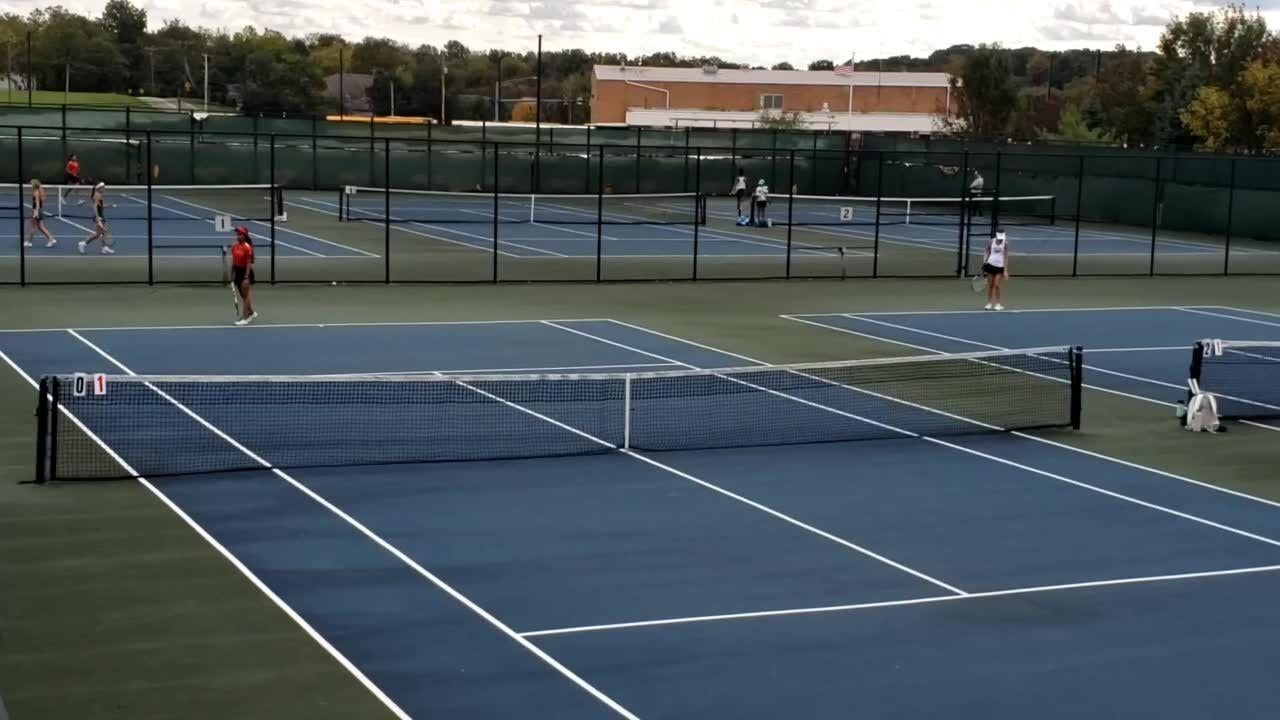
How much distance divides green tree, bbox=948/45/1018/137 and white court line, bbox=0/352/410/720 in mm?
77950

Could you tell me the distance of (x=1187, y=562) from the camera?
13719 mm

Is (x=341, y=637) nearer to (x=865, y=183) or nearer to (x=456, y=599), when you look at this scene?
(x=456, y=599)

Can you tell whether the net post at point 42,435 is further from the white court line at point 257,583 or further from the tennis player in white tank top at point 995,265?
the tennis player in white tank top at point 995,265

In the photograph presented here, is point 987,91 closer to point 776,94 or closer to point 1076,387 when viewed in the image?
point 776,94

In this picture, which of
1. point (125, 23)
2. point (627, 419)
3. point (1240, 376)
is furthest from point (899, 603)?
point (125, 23)

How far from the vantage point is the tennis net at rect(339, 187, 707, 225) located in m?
53.5

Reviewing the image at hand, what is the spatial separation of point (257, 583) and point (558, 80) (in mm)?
190375

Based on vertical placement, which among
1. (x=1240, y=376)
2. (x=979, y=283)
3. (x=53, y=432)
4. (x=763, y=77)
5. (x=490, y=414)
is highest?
(x=763, y=77)

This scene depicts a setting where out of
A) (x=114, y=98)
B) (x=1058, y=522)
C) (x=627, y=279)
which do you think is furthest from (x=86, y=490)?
(x=114, y=98)

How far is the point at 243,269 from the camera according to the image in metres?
25.7

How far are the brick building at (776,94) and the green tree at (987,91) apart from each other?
2091cm

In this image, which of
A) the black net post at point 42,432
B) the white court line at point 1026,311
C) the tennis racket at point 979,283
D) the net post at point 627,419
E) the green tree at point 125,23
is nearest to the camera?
the black net post at point 42,432

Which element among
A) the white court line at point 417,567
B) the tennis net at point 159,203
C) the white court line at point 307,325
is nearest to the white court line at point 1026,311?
the white court line at point 307,325

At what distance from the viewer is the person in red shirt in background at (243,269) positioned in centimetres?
2527
